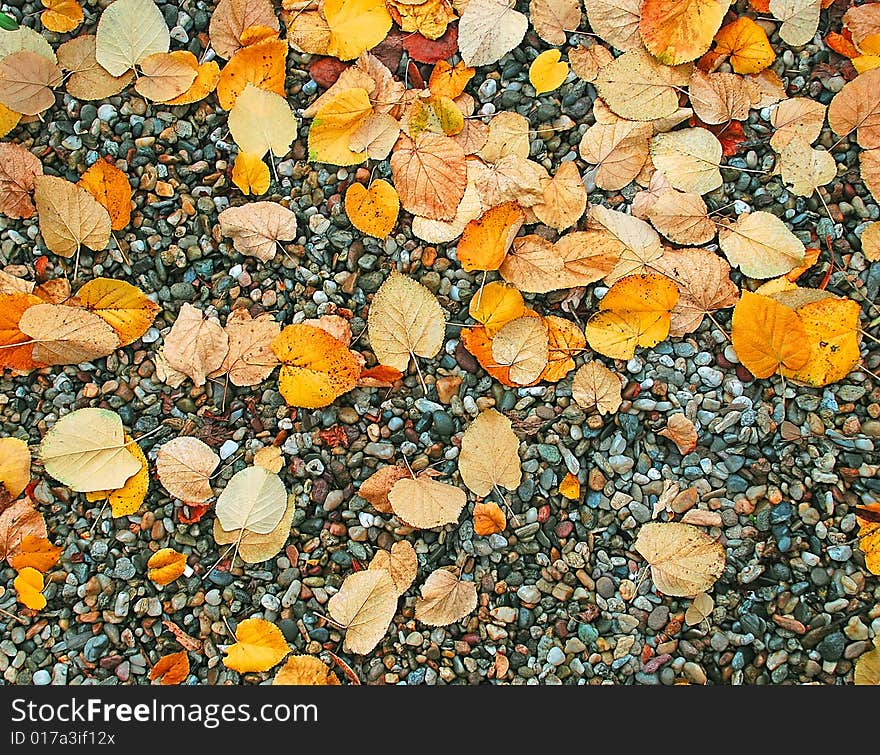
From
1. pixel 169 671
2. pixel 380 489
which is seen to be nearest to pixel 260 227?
pixel 380 489

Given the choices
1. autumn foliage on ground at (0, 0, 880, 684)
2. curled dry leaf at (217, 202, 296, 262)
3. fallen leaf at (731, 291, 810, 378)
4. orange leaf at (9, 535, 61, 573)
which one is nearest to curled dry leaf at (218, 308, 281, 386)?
autumn foliage on ground at (0, 0, 880, 684)

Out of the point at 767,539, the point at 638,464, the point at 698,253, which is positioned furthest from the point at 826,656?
the point at 698,253

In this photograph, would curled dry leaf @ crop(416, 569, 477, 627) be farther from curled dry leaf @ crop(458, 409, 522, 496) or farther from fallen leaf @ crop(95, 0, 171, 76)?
fallen leaf @ crop(95, 0, 171, 76)

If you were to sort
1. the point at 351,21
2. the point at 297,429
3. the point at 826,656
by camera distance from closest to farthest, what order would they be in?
1. the point at 826,656
2. the point at 297,429
3. the point at 351,21

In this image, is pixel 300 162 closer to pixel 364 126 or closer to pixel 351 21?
pixel 364 126

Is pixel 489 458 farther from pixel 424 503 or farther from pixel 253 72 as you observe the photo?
pixel 253 72

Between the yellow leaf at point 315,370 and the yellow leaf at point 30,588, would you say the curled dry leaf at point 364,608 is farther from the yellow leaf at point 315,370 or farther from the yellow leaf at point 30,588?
the yellow leaf at point 30,588
